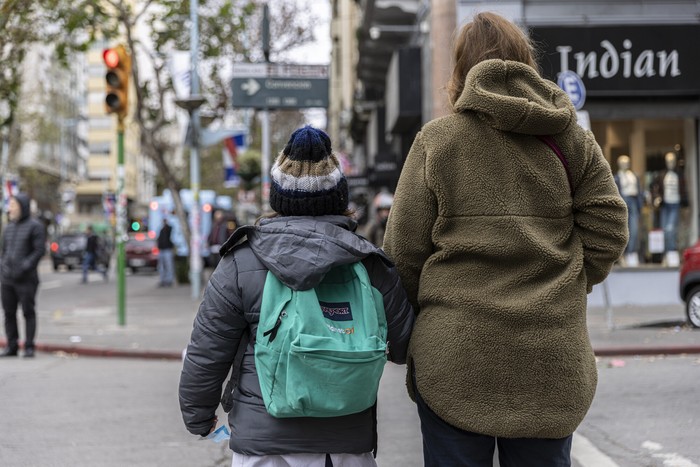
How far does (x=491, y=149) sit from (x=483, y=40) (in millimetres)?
369

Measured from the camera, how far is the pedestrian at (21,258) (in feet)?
34.1

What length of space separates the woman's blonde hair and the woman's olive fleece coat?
10 centimetres

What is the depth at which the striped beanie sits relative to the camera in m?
2.71

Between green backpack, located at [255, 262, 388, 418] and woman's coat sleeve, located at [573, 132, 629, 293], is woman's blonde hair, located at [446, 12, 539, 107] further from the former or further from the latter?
green backpack, located at [255, 262, 388, 418]

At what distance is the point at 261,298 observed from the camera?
8.48 ft

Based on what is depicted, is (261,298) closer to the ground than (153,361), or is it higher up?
higher up

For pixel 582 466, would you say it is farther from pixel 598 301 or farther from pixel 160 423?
pixel 598 301

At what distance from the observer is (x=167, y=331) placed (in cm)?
1330

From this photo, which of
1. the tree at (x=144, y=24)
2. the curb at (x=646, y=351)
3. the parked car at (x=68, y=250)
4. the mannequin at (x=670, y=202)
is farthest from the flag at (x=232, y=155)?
the curb at (x=646, y=351)

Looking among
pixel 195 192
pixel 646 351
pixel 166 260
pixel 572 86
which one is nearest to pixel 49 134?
pixel 166 260

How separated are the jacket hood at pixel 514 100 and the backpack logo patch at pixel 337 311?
65cm

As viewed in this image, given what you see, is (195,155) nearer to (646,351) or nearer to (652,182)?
(652,182)

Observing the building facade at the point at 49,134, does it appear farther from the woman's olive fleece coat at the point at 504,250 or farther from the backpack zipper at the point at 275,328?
the woman's olive fleece coat at the point at 504,250

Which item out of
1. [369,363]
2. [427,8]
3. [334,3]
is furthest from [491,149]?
[334,3]
